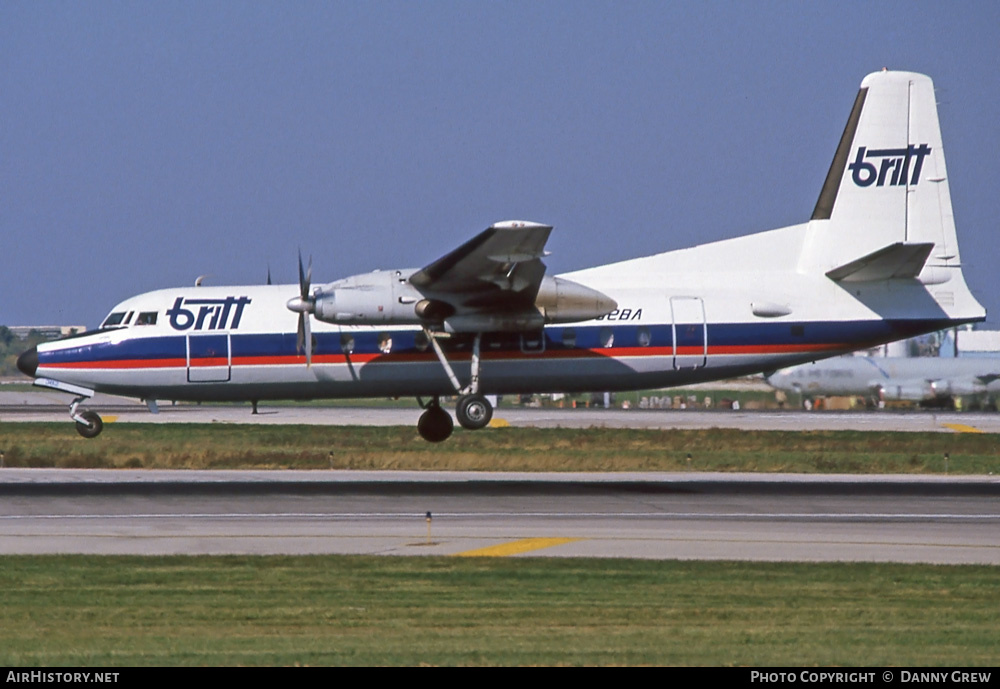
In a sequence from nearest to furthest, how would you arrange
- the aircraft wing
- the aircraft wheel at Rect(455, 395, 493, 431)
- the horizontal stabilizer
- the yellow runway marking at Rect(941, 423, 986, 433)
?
the aircraft wing
the horizontal stabilizer
the aircraft wheel at Rect(455, 395, 493, 431)
the yellow runway marking at Rect(941, 423, 986, 433)

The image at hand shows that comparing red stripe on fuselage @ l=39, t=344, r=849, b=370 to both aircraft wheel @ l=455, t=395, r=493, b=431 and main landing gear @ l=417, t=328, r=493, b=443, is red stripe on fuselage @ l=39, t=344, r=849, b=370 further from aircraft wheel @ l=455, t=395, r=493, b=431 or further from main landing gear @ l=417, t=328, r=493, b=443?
aircraft wheel @ l=455, t=395, r=493, b=431

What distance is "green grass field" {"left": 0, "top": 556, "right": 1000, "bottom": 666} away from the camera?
→ 40.0 feet

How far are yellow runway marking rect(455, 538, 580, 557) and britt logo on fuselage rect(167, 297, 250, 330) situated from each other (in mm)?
12366

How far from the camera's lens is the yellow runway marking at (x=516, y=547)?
1862 centimetres

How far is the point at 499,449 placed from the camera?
41.3 m

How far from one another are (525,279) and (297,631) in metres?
15.2

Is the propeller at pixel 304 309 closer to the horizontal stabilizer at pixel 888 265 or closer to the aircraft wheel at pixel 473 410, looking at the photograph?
the aircraft wheel at pixel 473 410

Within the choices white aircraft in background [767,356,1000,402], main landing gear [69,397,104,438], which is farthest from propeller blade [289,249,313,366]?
white aircraft in background [767,356,1000,402]

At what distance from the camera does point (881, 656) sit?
12141 mm

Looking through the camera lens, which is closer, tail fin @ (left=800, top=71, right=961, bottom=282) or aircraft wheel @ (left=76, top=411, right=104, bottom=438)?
tail fin @ (left=800, top=71, right=961, bottom=282)

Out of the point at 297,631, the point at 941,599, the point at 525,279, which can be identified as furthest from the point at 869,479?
the point at 297,631

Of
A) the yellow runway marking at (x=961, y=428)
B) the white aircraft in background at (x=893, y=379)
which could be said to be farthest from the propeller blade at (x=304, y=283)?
the white aircraft in background at (x=893, y=379)

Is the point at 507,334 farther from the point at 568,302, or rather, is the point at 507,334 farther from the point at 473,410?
the point at 473,410
